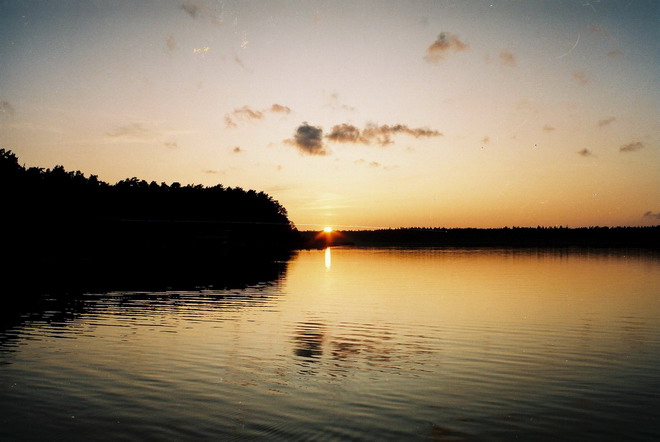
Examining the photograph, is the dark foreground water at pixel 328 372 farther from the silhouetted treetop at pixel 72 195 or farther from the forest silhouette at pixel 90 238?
the silhouetted treetop at pixel 72 195

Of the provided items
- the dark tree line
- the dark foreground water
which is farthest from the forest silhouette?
the dark foreground water

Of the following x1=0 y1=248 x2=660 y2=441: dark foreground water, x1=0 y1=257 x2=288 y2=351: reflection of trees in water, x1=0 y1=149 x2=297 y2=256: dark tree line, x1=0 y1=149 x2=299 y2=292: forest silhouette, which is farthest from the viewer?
x1=0 y1=149 x2=297 y2=256: dark tree line

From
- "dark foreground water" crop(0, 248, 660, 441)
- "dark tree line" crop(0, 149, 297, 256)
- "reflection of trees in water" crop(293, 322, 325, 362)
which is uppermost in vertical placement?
"dark tree line" crop(0, 149, 297, 256)

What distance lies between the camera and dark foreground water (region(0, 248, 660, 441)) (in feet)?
50.9

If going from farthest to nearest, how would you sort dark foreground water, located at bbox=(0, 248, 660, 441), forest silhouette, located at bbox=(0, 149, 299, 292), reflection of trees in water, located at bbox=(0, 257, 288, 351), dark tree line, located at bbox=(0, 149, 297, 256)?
dark tree line, located at bbox=(0, 149, 297, 256) < forest silhouette, located at bbox=(0, 149, 299, 292) < reflection of trees in water, located at bbox=(0, 257, 288, 351) < dark foreground water, located at bbox=(0, 248, 660, 441)

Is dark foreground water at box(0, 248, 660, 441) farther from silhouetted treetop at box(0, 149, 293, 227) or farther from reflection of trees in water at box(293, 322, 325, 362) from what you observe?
silhouetted treetop at box(0, 149, 293, 227)

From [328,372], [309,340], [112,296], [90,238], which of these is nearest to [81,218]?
[90,238]

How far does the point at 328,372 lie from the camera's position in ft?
71.0

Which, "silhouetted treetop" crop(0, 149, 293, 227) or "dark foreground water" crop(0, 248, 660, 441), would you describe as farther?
"silhouetted treetop" crop(0, 149, 293, 227)

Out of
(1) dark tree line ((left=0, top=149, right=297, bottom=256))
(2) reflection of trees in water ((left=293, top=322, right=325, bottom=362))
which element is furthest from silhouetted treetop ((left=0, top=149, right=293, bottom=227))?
(2) reflection of trees in water ((left=293, top=322, right=325, bottom=362))

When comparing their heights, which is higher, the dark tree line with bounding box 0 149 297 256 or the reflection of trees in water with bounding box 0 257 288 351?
the dark tree line with bounding box 0 149 297 256

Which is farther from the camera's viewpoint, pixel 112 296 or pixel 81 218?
pixel 81 218

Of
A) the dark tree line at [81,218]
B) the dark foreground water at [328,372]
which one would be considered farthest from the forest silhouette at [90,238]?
the dark foreground water at [328,372]

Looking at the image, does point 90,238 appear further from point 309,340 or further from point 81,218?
point 309,340
